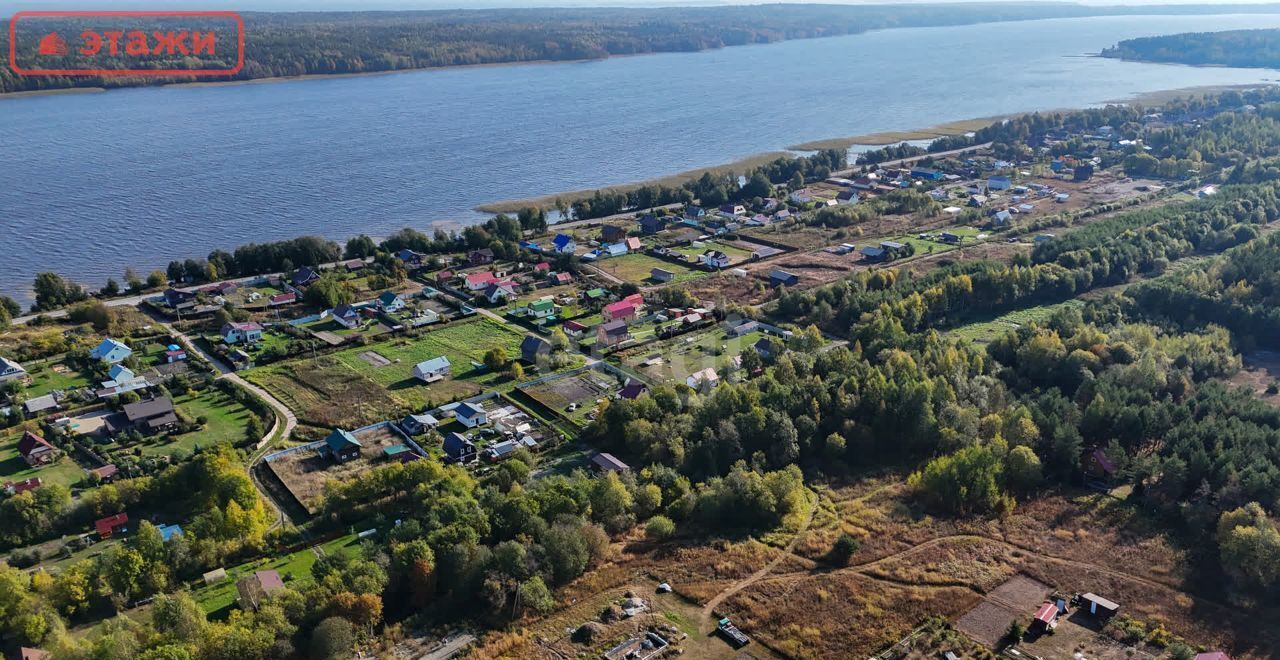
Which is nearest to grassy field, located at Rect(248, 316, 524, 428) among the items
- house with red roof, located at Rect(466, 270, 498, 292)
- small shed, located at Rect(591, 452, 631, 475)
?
house with red roof, located at Rect(466, 270, 498, 292)

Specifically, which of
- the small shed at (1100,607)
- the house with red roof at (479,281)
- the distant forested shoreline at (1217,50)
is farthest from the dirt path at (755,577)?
the distant forested shoreline at (1217,50)

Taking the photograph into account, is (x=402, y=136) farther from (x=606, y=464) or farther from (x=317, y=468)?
(x=606, y=464)

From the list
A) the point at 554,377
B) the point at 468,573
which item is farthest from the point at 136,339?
the point at 468,573

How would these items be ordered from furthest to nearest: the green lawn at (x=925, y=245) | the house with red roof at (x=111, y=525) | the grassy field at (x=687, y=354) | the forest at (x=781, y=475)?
the green lawn at (x=925, y=245)
the grassy field at (x=687, y=354)
the house with red roof at (x=111, y=525)
the forest at (x=781, y=475)

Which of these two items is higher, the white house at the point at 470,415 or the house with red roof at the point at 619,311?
the house with red roof at the point at 619,311

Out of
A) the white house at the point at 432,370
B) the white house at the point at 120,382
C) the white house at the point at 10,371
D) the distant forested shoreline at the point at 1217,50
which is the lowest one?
the white house at the point at 432,370

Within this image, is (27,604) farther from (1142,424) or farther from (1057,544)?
(1142,424)

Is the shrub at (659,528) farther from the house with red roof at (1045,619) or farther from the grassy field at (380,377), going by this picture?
the grassy field at (380,377)

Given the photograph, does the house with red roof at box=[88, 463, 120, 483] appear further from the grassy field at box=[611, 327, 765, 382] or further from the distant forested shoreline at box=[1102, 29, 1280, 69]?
the distant forested shoreline at box=[1102, 29, 1280, 69]
